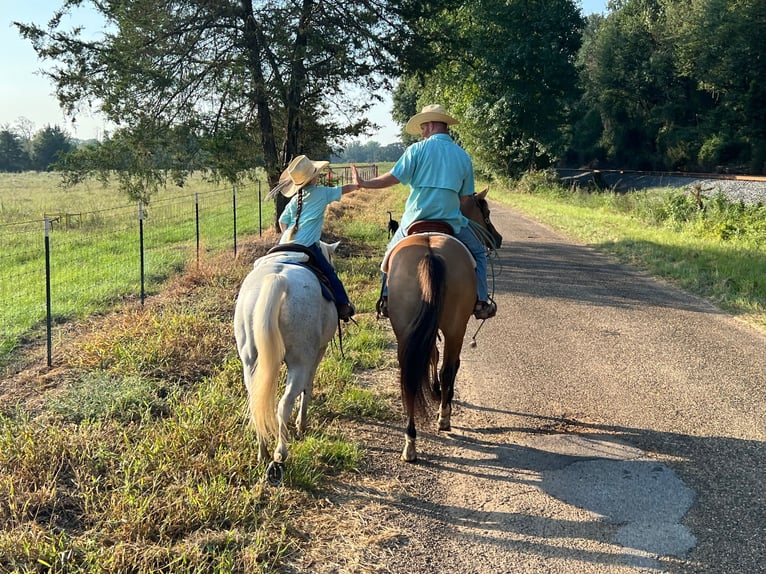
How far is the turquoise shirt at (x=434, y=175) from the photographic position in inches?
187

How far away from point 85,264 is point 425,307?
10179 mm

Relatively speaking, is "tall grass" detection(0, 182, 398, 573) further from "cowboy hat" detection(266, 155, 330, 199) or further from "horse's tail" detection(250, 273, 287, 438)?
"cowboy hat" detection(266, 155, 330, 199)

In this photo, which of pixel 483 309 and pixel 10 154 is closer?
pixel 483 309

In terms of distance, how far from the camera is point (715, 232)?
13.5 meters

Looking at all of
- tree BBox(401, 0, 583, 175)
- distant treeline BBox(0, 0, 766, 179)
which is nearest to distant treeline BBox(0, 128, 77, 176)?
distant treeline BBox(0, 0, 766, 179)

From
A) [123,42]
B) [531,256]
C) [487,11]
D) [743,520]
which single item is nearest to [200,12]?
[123,42]

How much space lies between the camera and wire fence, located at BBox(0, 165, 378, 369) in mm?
7621

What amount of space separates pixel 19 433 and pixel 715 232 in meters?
14.6

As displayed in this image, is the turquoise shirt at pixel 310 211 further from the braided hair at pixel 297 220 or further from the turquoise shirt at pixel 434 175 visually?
the turquoise shirt at pixel 434 175

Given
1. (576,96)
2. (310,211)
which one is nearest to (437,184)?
(310,211)

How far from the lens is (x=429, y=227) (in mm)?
4730

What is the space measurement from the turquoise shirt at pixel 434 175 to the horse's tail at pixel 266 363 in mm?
1661

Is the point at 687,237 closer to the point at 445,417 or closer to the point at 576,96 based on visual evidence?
the point at 445,417

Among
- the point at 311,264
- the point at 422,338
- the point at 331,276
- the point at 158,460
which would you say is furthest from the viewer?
the point at 331,276
